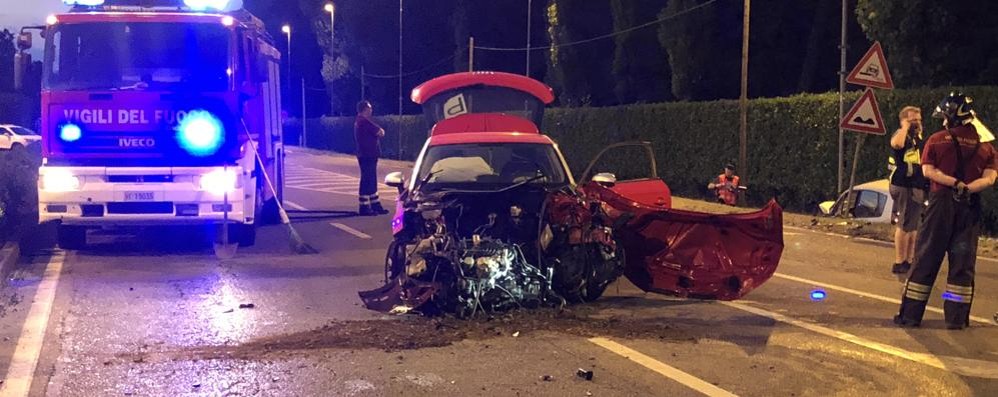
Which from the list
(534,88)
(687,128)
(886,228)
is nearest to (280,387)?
(534,88)

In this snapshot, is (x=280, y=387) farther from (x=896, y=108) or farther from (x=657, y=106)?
(x=657, y=106)

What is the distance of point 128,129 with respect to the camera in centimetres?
1180

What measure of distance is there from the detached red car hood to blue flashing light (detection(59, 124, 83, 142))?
6700 mm

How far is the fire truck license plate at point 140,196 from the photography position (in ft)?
38.8

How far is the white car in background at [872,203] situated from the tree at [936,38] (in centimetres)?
370

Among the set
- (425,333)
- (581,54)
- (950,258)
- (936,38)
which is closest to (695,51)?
(581,54)

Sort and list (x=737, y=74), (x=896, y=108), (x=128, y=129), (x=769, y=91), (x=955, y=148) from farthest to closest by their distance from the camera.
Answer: (x=769, y=91), (x=737, y=74), (x=896, y=108), (x=128, y=129), (x=955, y=148)

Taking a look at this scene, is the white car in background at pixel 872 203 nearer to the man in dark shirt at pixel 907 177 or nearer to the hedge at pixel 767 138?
the hedge at pixel 767 138

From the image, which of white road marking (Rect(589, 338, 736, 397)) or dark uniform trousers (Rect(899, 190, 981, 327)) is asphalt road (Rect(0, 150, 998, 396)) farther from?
dark uniform trousers (Rect(899, 190, 981, 327))

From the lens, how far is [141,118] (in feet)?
38.7

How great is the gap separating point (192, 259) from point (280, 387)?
6.18 m

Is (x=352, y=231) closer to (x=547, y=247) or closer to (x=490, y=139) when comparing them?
(x=490, y=139)

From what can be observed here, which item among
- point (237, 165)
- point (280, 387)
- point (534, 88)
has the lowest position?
point (280, 387)

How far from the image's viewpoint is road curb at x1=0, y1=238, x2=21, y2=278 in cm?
1057
